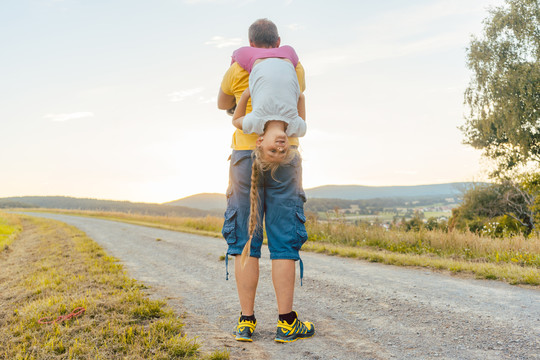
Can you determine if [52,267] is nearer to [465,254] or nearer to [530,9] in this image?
[465,254]

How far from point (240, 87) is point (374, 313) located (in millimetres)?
2432

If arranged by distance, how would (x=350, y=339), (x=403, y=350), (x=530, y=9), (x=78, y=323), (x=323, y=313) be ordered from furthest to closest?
(x=530, y=9) < (x=323, y=313) < (x=78, y=323) < (x=350, y=339) < (x=403, y=350)

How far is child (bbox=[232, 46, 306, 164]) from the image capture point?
2701 mm

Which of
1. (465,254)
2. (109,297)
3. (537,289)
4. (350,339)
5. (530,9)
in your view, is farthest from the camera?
(530,9)

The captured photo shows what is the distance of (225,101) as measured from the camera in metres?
3.12

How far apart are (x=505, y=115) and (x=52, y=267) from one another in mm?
22231

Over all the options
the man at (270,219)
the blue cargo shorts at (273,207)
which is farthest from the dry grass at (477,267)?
the blue cargo shorts at (273,207)

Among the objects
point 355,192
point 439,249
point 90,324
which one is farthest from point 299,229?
point 355,192

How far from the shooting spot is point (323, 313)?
3633mm

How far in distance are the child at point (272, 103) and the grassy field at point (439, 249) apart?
13.6 ft

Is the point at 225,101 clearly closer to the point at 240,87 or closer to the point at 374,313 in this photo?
the point at 240,87

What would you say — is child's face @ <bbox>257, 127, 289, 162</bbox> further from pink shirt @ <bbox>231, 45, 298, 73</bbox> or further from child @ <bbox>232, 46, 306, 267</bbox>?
pink shirt @ <bbox>231, 45, 298, 73</bbox>

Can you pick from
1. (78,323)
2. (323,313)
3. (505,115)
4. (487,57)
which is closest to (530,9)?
(487,57)

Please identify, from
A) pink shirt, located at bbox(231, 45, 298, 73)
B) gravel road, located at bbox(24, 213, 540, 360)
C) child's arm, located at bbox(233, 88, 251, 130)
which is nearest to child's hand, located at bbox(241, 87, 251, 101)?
child's arm, located at bbox(233, 88, 251, 130)
